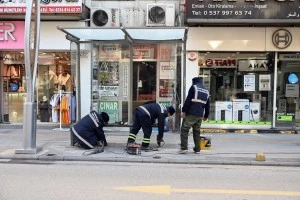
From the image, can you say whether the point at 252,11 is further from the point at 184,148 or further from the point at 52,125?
Answer: the point at 52,125

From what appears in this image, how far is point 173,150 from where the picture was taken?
1018cm

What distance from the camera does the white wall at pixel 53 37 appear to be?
13.7 metres

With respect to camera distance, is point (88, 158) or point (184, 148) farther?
point (184, 148)

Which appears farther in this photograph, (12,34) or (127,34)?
(12,34)

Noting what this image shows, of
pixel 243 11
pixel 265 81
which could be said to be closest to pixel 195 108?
pixel 243 11

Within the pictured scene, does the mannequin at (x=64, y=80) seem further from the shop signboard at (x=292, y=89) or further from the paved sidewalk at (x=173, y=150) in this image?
the shop signboard at (x=292, y=89)

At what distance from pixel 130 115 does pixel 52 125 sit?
3.13 m

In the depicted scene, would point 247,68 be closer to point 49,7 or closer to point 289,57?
point 289,57

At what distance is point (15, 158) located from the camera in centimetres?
918

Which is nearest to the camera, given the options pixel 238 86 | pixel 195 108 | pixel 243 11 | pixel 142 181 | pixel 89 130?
pixel 142 181

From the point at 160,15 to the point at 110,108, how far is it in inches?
132

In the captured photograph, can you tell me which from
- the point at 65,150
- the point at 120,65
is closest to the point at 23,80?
the point at 120,65

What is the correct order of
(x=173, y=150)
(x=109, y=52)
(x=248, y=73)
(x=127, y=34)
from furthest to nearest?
(x=248, y=73) < (x=109, y=52) < (x=127, y=34) < (x=173, y=150)

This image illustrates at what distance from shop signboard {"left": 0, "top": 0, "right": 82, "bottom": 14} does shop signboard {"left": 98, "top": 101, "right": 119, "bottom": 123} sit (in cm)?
296
